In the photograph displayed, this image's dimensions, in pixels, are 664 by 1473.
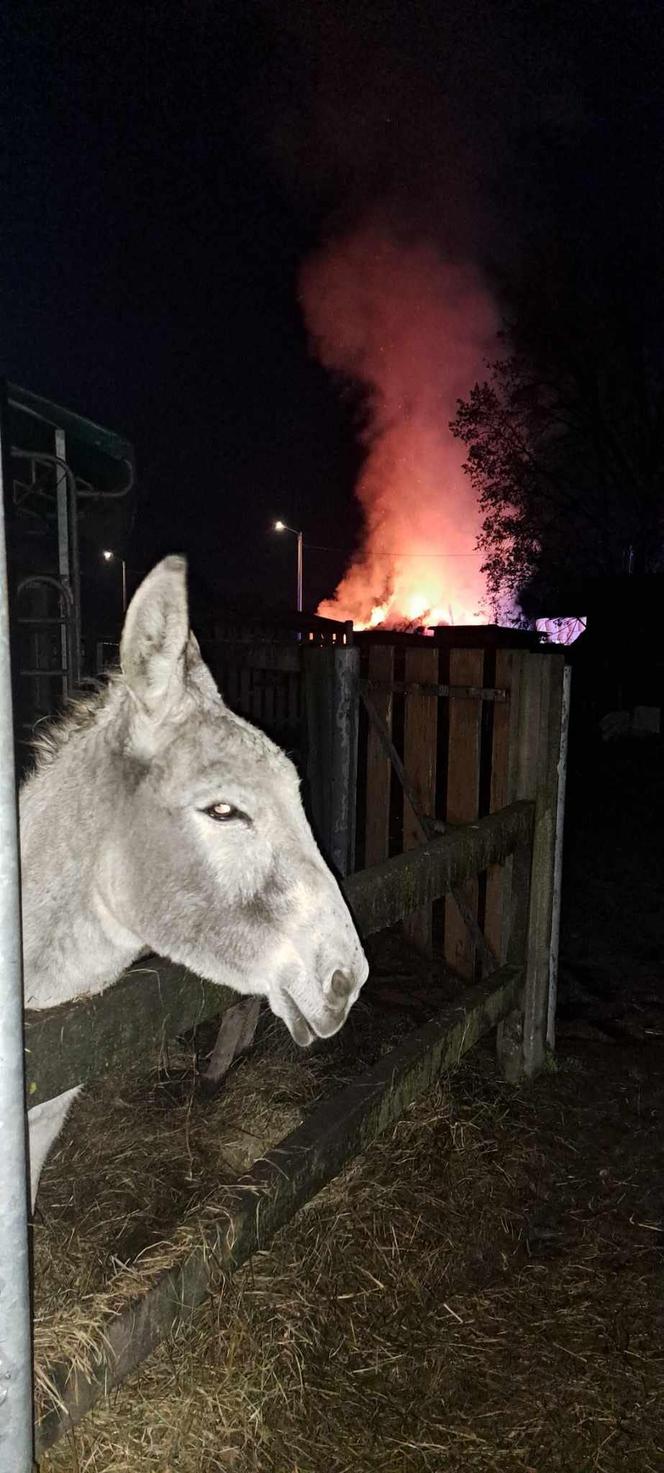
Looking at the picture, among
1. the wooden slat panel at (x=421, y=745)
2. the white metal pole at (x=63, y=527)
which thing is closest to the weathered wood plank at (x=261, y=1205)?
the wooden slat panel at (x=421, y=745)

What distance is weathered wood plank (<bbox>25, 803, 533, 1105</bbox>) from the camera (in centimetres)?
183

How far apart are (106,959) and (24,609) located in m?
8.21

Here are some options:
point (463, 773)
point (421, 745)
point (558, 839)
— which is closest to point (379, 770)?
point (421, 745)

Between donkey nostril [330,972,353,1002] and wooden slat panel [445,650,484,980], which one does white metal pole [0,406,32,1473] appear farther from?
wooden slat panel [445,650,484,980]

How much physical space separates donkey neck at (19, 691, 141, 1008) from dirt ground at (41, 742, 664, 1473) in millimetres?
1397

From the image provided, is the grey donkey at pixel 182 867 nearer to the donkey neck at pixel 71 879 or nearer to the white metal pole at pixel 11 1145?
the donkey neck at pixel 71 879

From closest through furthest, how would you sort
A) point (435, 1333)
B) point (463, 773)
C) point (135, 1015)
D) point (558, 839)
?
point (135, 1015) < point (435, 1333) < point (558, 839) < point (463, 773)

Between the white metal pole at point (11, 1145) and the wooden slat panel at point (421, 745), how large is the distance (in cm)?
529

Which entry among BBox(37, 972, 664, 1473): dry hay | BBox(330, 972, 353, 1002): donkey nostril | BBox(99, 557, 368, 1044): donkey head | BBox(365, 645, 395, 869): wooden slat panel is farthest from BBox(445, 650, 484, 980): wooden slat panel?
BBox(330, 972, 353, 1002): donkey nostril

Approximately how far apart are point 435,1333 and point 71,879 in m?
2.39

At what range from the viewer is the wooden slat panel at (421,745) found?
6594mm

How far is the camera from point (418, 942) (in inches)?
275

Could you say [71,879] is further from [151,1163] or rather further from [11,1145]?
[151,1163]

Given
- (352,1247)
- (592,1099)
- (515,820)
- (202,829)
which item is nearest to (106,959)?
(202,829)
